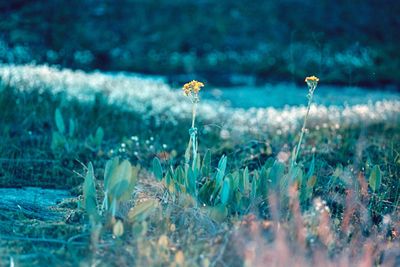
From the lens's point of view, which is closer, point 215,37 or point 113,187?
point 113,187

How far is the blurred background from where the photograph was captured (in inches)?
593

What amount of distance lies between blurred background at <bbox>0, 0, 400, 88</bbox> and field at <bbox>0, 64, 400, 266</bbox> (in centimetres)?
661

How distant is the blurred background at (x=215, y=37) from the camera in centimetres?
1505

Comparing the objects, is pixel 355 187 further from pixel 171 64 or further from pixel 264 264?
pixel 171 64

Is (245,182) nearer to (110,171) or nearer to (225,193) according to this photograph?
(225,193)

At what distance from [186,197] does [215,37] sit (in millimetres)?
14606

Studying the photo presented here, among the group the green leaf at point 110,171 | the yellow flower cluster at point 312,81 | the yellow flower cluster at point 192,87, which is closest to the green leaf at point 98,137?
the yellow flower cluster at point 192,87

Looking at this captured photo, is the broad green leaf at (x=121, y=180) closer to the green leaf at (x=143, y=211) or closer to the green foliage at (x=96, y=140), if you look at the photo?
the green leaf at (x=143, y=211)

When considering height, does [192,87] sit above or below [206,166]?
above

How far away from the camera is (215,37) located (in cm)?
1808

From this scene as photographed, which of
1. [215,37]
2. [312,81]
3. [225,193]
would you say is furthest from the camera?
[215,37]

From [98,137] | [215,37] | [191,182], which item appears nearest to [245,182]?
[191,182]

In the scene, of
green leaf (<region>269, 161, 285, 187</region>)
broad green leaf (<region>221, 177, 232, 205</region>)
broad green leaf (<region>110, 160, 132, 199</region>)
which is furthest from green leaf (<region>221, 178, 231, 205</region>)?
broad green leaf (<region>110, 160, 132, 199</region>)

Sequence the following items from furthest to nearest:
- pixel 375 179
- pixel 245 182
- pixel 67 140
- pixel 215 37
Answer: pixel 215 37, pixel 67 140, pixel 375 179, pixel 245 182
